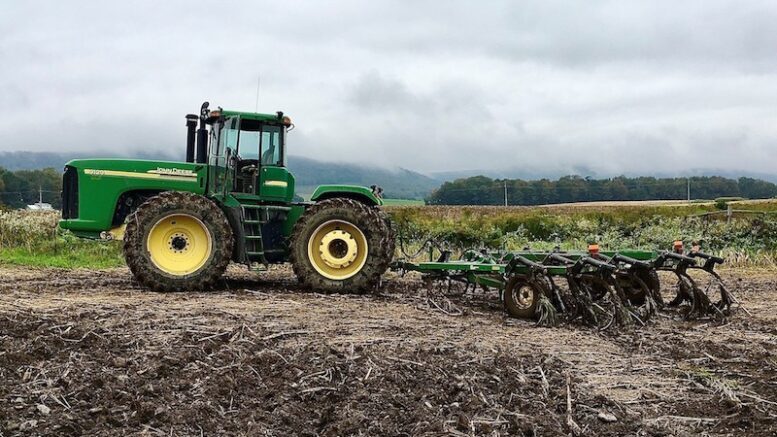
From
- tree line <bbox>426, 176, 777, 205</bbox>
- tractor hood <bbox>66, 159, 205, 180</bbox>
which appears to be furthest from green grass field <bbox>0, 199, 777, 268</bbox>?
tree line <bbox>426, 176, 777, 205</bbox>

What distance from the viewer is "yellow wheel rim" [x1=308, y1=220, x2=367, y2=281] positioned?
9859mm

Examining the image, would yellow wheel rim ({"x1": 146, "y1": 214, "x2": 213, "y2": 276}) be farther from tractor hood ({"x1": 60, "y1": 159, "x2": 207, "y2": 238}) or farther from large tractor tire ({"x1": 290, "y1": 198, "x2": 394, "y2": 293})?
large tractor tire ({"x1": 290, "y1": 198, "x2": 394, "y2": 293})

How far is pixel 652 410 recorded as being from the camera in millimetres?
4867

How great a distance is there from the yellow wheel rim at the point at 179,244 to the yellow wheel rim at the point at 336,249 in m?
1.39

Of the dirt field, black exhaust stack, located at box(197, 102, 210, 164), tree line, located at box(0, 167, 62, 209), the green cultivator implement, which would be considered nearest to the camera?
the dirt field

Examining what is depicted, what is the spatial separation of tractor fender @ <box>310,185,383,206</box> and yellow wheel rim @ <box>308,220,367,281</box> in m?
0.62

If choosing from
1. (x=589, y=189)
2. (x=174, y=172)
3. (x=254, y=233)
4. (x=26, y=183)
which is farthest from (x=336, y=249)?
(x=26, y=183)

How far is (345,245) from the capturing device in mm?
9945

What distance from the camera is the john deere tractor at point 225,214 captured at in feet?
31.5

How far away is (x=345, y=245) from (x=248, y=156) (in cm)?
184

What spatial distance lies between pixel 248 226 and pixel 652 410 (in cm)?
639

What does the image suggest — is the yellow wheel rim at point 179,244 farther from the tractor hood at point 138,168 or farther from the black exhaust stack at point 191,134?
the black exhaust stack at point 191,134

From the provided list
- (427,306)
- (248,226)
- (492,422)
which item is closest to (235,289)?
(248,226)

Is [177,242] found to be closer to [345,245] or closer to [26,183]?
[345,245]
